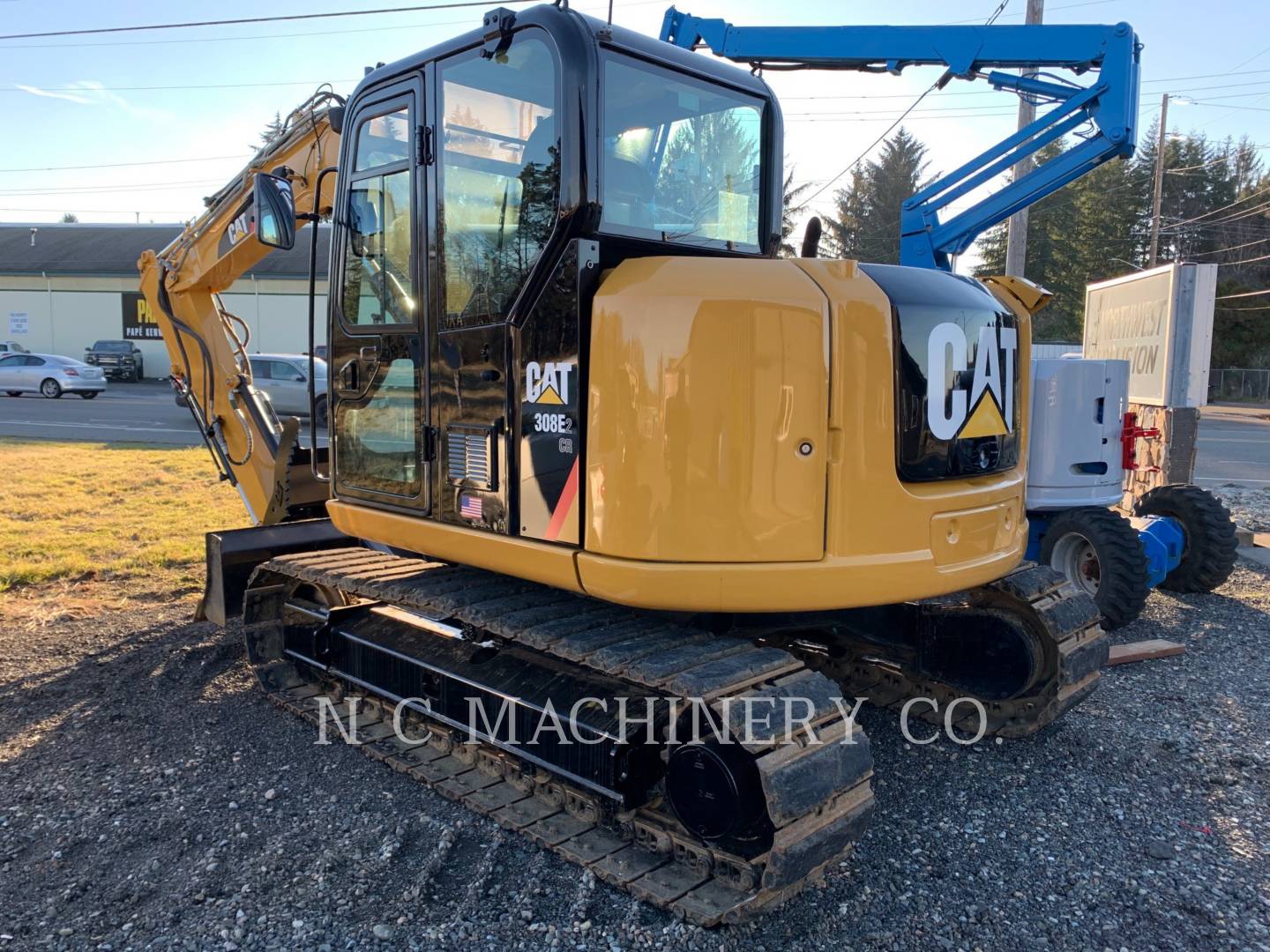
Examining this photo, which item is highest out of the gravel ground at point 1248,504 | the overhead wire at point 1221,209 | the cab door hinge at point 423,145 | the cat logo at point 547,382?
the overhead wire at point 1221,209

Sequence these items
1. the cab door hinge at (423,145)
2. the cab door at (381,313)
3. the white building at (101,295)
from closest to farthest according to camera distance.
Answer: the cab door hinge at (423,145) < the cab door at (381,313) < the white building at (101,295)

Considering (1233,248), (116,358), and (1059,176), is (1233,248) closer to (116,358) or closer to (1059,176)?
(1059,176)

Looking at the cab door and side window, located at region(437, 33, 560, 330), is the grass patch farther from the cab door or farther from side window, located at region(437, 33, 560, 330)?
side window, located at region(437, 33, 560, 330)

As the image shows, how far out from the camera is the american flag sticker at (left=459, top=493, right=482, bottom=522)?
3.75 meters

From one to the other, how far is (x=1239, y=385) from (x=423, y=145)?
41442 millimetres

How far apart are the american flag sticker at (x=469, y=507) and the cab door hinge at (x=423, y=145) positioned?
1334 millimetres

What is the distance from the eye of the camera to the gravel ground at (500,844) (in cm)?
313

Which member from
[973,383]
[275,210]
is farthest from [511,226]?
[973,383]

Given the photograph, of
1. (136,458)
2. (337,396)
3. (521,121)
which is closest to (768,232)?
(521,121)

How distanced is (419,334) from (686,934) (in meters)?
2.45

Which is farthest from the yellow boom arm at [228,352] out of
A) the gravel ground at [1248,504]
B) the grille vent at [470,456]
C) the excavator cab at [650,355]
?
the gravel ground at [1248,504]

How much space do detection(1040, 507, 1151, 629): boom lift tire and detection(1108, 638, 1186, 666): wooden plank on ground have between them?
11.3 inches

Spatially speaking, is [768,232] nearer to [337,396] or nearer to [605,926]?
[337,396]

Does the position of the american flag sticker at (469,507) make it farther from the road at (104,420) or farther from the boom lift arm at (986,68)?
the road at (104,420)
